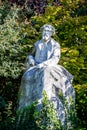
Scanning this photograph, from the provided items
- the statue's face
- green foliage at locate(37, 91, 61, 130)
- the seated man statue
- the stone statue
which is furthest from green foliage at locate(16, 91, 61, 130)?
the statue's face

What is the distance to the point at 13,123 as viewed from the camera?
626 centimetres

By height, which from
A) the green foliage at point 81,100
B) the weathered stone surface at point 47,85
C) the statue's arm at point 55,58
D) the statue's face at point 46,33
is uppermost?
the statue's face at point 46,33

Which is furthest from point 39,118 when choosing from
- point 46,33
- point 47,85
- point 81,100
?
point 81,100

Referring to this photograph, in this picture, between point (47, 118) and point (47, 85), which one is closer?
point (47, 118)

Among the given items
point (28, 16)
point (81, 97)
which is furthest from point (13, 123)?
point (28, 16)

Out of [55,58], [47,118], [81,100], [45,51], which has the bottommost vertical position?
[81,100]

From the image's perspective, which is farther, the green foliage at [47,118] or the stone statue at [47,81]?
the stone statue at [47,81]

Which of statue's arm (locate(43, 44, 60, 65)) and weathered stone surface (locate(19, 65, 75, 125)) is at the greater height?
Answer: statue's arm (locate(43, 44, 60, 65))

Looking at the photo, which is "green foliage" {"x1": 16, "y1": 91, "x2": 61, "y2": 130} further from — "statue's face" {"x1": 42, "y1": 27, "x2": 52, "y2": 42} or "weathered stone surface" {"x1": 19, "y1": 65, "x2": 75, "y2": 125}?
"statue's face" {"x1": 42, "y1": 27, "x2": 52, "y2": 42}

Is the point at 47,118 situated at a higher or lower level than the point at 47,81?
lower

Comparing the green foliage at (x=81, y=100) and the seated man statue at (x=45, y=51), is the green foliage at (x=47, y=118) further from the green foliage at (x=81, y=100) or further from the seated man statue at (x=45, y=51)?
the green foliage at (x=81, y=100)

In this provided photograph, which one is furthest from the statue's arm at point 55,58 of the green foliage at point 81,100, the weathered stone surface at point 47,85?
the green foliage at point 81,100

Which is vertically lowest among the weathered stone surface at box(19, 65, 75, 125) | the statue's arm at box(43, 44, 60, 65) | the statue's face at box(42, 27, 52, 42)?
the weathered stone surface at box(19, 65, 75, 125)

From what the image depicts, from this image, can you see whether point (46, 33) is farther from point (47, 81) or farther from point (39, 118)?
point (39, 118)
